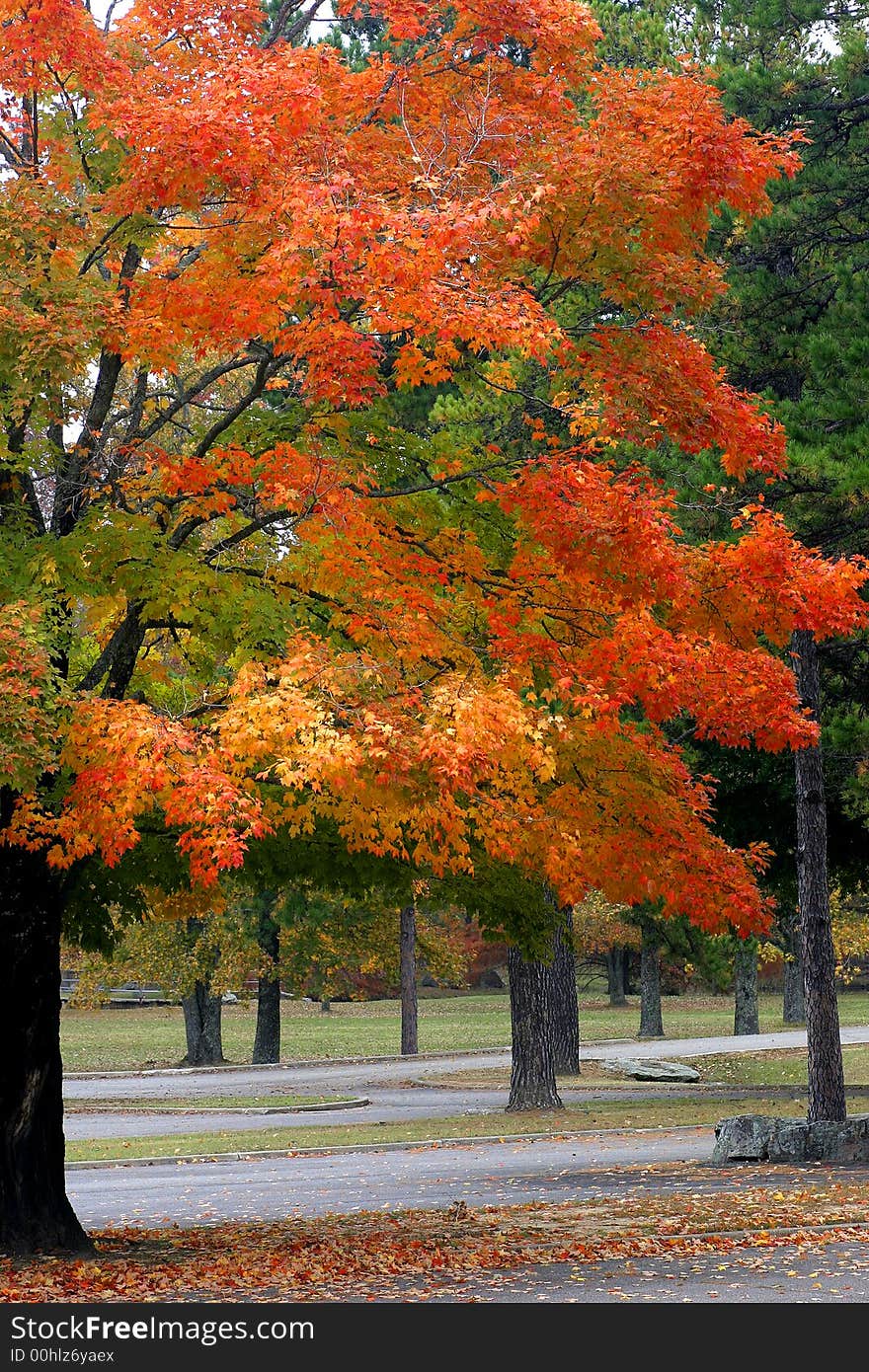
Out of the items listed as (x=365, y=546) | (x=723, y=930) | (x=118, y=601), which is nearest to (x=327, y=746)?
(x=365, y=546)

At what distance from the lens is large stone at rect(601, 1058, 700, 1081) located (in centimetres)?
3169

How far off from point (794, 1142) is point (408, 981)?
24717mm

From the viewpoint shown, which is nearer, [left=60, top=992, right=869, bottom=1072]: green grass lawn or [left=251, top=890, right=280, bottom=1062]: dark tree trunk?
[left=251, top=890, right=280, bottom=1062]: dark tree trunk

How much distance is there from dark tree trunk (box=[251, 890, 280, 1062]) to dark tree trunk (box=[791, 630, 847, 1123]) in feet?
65.5

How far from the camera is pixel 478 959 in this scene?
81875mm

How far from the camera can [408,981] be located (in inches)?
1625

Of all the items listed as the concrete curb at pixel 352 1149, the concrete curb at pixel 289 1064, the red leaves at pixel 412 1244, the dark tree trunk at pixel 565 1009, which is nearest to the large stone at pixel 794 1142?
the red leaves at pixel 412 1244

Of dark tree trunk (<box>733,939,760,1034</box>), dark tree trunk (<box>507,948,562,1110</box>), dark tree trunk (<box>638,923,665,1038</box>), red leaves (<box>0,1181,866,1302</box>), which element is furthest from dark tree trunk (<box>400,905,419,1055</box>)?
red leaves (<box>0,1181,866,1302</box>)

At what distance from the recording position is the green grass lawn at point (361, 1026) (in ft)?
149

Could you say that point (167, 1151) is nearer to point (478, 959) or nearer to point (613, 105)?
point (613, 105)

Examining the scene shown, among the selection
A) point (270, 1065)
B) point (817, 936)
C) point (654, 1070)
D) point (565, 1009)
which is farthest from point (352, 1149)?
point (270, 1065)

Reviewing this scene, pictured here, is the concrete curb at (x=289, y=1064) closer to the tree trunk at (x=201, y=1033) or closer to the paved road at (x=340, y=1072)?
the paved road at (x=340, y=1072)

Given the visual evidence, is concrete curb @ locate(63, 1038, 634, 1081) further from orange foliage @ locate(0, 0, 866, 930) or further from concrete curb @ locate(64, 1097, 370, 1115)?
orange foliage @ locate(0, 0, 866, 930)

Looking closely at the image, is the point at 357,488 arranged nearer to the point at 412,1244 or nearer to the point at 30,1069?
the point at 30,1069
